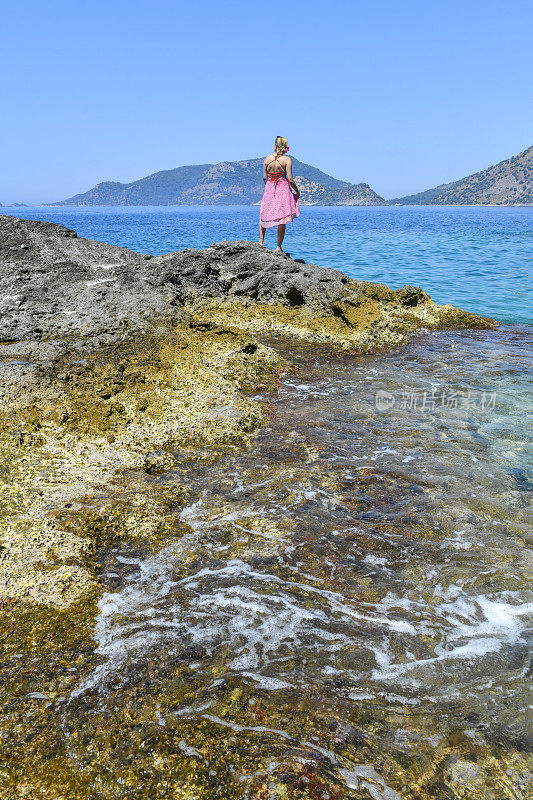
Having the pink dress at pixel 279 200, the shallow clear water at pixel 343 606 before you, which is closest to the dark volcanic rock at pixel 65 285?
the shallow clear water at pixel 343 606

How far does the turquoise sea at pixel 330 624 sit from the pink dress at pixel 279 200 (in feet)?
24.0

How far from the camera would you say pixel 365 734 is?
2.15 m

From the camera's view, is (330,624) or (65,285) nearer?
(330,624)

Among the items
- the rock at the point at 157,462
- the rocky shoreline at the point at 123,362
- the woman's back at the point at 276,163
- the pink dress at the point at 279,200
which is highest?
the woman's back at the point at 276,163

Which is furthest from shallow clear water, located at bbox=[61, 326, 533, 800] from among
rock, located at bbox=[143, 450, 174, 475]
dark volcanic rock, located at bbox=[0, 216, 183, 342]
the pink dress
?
the pink dress

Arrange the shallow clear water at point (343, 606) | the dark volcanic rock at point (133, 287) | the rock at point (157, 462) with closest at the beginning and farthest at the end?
the shallow clear water at point (343, 606) → the rock at point (157, 462) → the dark volcanic rock at point (133, 287)

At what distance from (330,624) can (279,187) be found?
33.6ft

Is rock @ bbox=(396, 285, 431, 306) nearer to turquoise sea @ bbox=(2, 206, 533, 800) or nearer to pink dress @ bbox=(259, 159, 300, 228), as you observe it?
pink dress @ bbox=(259, 159, 300, 228)

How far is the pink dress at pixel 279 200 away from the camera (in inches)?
432

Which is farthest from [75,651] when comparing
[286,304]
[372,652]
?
[286,304]

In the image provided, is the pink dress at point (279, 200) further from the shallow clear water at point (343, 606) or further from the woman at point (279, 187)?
the shallow clear water at point (343, 606)

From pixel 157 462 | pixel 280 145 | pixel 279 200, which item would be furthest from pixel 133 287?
pixel 280 145

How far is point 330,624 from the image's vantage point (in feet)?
9.12

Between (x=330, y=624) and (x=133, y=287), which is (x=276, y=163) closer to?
(x=133, y=287)
